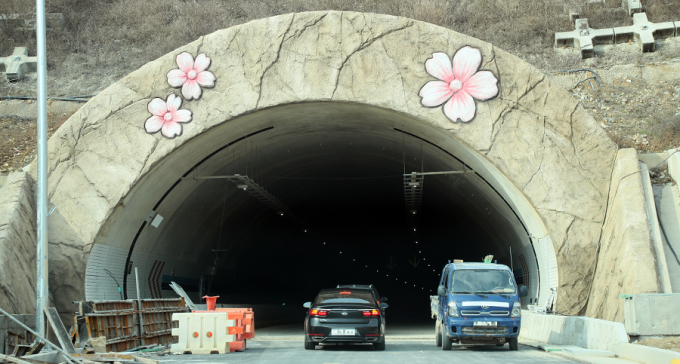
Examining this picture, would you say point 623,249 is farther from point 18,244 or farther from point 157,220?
point 18,244

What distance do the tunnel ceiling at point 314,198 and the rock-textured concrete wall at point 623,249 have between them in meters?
3.83

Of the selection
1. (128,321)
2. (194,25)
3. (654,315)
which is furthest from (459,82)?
(194,25)

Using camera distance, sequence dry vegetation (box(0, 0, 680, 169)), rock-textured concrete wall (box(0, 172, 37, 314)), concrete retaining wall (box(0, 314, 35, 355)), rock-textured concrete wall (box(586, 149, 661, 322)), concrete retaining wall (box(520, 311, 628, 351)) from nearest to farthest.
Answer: concrete retaining wall (box(0, 314, 35, 355)) → concrete retaining wall (box(520, 311, 628, 351)) → rock-textured concrete wall (box(586, 149, 661, 322)) → rock-textured concrete wall (box(0, 172, 37, 314)) → dry vegetation (box(0, 0, 680, 169))

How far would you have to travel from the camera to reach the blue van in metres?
13.4

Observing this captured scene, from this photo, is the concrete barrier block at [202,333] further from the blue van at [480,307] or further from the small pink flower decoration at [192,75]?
the small pink flower decoration at [192,75]

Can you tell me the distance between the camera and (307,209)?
1288 inches

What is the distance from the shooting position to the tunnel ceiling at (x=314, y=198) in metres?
18.0

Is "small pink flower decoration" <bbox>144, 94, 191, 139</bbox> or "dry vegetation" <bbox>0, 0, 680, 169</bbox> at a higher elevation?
"dry vegetation" <bbox>0, 0, 680, 169</bbox>

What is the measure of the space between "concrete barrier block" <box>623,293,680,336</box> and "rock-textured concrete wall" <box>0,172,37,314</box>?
1322 cm

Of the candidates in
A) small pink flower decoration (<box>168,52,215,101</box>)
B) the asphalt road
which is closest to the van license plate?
the asphalt road

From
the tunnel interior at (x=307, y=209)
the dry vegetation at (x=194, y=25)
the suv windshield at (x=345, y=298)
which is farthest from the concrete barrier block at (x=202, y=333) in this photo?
the dry vegetation at (x=194, y=25)

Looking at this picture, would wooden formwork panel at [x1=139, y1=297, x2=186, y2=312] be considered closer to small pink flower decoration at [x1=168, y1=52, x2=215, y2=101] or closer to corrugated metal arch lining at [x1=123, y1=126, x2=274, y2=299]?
corrugated metal arch lining at [x1=123, y1=126, x2=274, y2=299]

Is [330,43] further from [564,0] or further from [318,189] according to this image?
[564,0]

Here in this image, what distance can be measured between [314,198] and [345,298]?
55.8 ft
